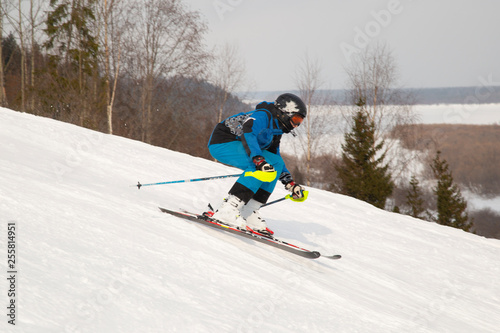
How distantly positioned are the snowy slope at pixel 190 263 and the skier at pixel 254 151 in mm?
347

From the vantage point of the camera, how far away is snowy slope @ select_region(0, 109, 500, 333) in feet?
6.01

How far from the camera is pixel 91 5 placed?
59.2 feet

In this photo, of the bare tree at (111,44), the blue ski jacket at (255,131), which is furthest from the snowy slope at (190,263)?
the bare tree at (111,44)

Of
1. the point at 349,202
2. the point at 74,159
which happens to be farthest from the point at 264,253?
the point at 349,202

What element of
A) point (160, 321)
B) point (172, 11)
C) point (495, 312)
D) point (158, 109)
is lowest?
point (495, 312)

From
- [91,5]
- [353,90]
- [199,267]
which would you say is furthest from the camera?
[353,90]

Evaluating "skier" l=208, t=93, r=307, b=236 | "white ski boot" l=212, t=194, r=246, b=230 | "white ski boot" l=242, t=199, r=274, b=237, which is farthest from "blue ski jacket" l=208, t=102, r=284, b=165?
"white ski boot" l=242, t=199, r=274, b=237

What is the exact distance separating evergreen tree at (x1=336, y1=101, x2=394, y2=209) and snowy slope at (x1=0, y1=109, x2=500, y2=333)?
18.6 m

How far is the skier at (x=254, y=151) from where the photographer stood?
352 cm

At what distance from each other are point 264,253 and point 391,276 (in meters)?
1.39

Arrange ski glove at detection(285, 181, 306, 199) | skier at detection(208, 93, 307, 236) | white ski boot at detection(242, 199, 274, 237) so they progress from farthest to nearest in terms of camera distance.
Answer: white ski boot at detection(242, 199, 274, 237), ski glove at detection(285, 181, 306, 199), skier at detection(208, 93, 307, 236)

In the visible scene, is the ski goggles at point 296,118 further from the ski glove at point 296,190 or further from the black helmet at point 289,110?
the ski glove at point 296,190

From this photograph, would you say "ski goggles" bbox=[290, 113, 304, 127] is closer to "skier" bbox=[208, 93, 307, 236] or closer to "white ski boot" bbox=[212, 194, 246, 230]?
"skier" bbox=[208, 93, 307, 236]

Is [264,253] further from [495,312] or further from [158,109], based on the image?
[158,109]
